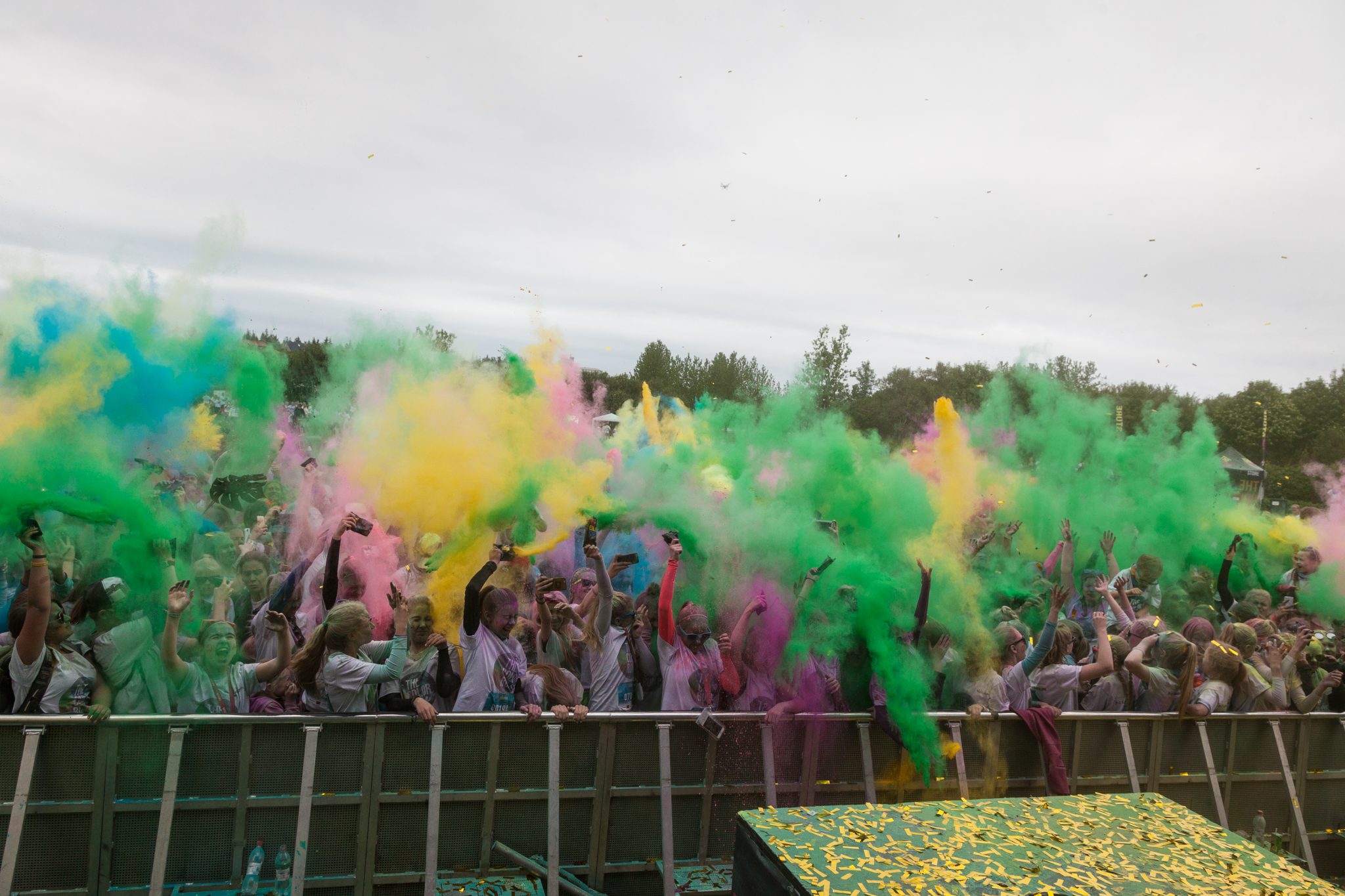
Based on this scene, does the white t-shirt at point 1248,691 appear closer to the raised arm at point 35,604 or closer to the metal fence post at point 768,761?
the metal fence post at point 768,761

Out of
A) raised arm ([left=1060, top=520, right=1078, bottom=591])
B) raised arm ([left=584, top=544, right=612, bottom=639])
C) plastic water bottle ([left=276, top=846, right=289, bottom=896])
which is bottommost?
plastic water bottle ([left=276, top=846, right=289, bottom=896])

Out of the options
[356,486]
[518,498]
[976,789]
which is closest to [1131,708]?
[976,789]

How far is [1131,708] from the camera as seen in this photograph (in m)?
6.45

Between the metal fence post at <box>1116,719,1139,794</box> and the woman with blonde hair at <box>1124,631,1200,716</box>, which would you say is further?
the woman with blonde hair at <box>1124,631,1200,716</box>

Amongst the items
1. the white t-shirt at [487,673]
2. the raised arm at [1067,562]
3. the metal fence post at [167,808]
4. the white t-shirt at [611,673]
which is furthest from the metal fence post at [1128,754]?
the metal fence post at [167,808]

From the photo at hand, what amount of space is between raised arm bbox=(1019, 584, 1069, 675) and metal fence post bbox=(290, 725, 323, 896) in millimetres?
4737

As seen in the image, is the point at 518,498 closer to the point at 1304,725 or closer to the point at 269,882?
the point at 269,882

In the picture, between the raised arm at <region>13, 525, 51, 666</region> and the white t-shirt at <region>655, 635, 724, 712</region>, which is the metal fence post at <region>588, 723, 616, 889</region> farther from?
the raised arm at <region>13, 525, 51, 666</region>

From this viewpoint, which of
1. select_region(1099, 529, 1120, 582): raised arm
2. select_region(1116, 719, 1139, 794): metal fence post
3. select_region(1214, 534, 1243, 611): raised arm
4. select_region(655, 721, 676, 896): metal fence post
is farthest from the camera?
select_region(1214, 534, 1243, 611): raised arm

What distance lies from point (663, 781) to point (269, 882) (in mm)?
2259

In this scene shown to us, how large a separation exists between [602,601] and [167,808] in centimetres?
276

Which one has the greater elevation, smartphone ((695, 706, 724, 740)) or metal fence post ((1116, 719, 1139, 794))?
smartphone ((695, 706, 724, 740))

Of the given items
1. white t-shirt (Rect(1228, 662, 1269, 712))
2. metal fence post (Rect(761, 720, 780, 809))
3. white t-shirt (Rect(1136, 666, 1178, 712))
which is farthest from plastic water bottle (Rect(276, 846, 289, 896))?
white t-shirt (Rect(1228, 662, 1269, 712))

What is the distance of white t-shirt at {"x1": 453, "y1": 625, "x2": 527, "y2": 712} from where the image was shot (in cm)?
522
